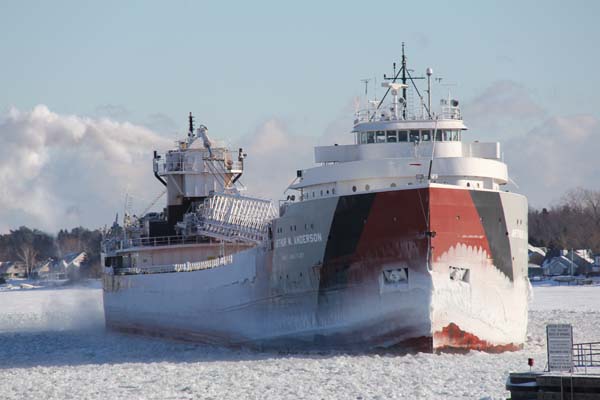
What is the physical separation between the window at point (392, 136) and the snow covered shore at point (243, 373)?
24.1 feet

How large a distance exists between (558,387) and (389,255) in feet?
32.2

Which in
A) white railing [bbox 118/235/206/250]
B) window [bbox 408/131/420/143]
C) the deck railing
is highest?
window [bbox 408/131/420/143]

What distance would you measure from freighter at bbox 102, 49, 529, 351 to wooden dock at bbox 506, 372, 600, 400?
8427 millimetres

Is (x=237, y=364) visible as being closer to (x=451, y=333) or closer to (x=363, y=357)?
(x=363, y=357)

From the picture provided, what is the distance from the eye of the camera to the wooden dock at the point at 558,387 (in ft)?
76.4

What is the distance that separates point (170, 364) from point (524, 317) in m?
10.3

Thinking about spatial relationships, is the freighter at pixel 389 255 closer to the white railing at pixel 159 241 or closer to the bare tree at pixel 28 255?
the white railing at pixel 159 241

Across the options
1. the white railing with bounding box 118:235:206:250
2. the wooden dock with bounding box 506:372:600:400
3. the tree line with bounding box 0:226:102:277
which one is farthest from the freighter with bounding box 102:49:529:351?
the tree line with bounding box 0:226:102:277

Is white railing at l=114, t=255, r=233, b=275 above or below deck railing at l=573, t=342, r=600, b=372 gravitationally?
above

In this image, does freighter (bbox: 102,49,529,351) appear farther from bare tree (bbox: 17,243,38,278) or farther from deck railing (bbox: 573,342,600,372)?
bare tree (bbox: 17,243,38,278)

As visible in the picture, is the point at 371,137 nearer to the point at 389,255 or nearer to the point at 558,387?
the point at 389,255

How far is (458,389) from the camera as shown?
90.5 feet

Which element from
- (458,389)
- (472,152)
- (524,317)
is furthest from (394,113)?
(458,389)

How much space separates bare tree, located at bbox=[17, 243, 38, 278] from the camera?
569 feet
